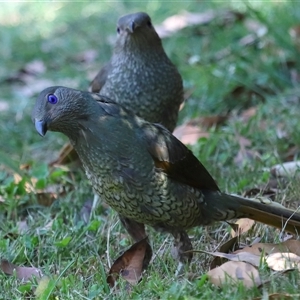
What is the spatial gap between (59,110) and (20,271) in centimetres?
86

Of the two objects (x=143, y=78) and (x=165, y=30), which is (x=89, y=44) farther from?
(x=143, y=78)

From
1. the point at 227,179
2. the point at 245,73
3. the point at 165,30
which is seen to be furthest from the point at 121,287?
the point at 165,30

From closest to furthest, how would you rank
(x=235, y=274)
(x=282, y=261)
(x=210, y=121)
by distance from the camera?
(x=235, y=274), (x=282, y=261), (x=210, y=121)

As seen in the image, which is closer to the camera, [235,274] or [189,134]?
[235,274]

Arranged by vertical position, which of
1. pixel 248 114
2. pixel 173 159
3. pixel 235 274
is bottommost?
pixel 248 114

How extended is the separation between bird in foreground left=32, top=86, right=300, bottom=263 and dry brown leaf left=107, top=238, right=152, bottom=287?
132 millimetres

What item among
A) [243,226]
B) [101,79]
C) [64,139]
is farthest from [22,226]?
[64,139]

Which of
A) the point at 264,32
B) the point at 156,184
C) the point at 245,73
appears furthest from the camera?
the point at 264,32

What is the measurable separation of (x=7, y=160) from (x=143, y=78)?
106 cm

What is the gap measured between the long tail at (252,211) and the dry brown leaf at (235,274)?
613 mm

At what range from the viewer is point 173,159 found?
3.69 m

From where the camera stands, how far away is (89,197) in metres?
4.80

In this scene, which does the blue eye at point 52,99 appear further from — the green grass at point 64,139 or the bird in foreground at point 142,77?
the bird in foreground at point 142,77

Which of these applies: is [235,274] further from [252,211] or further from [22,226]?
[22,226]
